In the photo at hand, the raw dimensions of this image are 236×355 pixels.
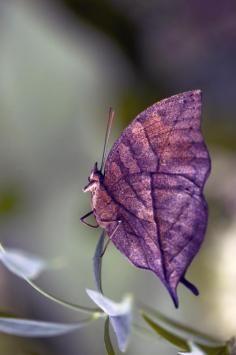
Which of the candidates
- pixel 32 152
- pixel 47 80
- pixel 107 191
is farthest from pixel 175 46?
pixel 107 191

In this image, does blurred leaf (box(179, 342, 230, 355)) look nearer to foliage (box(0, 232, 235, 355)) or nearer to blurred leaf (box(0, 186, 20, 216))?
foliage (box(0, 232, 235, 355))

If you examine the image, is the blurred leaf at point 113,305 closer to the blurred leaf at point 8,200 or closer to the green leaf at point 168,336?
the green leaf at point 168,336

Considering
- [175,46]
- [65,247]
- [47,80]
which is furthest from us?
[175,46]

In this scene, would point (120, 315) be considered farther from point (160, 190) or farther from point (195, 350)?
point (160, 190)

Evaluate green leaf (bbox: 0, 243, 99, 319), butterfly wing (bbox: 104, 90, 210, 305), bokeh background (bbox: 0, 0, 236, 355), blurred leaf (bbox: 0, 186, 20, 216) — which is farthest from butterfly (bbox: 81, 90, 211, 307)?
blurred leaf (bbox: 0, 186, 20, 216)

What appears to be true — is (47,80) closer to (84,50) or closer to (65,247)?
(84,50)

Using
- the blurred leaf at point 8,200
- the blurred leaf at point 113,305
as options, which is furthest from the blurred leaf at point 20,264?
the blurred leaf at point 8,200

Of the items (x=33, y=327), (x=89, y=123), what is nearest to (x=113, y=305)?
(x=33, y=327)
